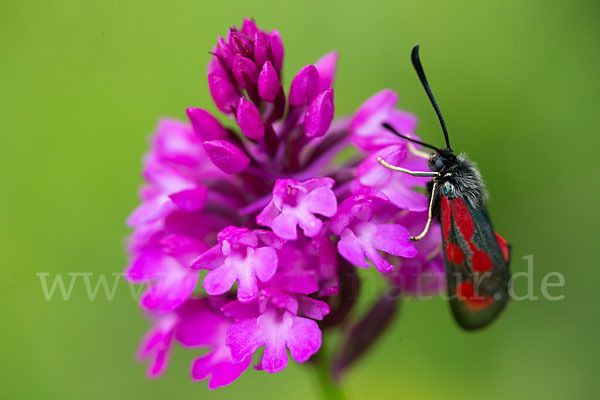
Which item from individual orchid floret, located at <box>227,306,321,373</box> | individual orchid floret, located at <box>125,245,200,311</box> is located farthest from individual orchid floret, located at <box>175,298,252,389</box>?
individual orchid floret, located at <box>227,306,321,373</box>

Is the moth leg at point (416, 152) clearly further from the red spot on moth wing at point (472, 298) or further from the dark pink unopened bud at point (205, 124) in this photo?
the dark pink unopened bud at point (205, 124)

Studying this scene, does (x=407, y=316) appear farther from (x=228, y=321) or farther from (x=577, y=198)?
(x=228, y=321)

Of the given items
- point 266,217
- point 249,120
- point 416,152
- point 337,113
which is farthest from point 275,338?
point 337,113

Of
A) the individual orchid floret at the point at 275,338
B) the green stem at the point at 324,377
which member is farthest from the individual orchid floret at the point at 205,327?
the green stem at the point at 324,377

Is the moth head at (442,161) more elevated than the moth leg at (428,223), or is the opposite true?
the moth head at (442,161)

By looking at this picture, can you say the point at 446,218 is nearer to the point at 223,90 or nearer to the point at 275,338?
the point at 275,338

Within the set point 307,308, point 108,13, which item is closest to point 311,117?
point 307,308

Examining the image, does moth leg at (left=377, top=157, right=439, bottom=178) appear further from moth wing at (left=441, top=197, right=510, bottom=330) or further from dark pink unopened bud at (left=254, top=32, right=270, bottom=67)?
dark pink unopened bud at (left=254, top=32, right=270, bottom=67)
